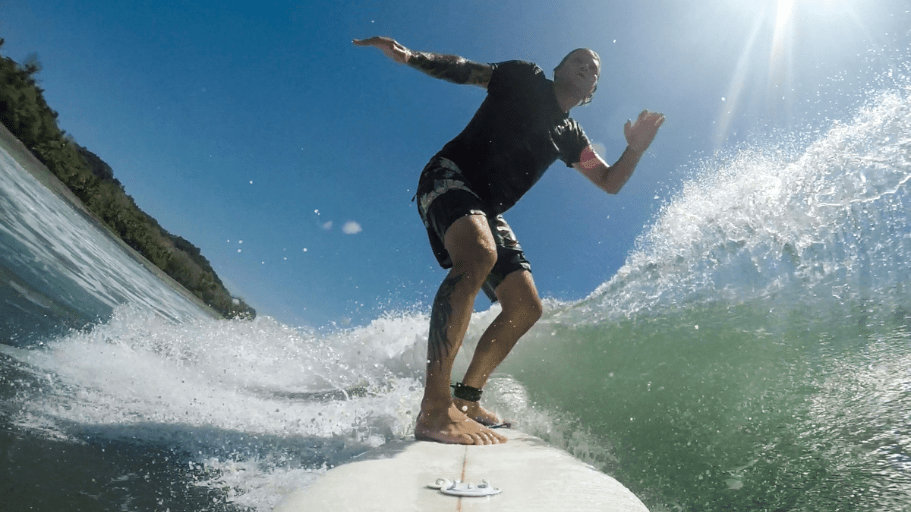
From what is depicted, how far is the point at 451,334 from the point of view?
2104 mm

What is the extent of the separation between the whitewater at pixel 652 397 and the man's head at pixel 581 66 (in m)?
2.02

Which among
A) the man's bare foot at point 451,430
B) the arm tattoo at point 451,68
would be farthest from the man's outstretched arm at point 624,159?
the man's bare foot at point 451,430

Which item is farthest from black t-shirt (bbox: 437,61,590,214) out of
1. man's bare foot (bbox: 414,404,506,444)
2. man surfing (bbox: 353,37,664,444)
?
man's bare foot (bbox: 414,404,506,444)

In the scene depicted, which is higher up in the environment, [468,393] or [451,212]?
[451,212]

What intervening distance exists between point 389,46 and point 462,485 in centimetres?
206

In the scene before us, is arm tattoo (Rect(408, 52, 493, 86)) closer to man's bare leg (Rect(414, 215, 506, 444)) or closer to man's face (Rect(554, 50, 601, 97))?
man's face (Rect(554, 50, 601, 97))

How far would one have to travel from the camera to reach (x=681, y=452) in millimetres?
2492

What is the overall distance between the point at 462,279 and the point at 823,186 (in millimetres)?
3893

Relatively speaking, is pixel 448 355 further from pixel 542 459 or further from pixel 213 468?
pixel 213 468

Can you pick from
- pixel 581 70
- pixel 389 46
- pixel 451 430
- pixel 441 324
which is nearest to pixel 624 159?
pixel 581 70

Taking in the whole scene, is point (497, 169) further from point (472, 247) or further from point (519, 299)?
point (519, 299)

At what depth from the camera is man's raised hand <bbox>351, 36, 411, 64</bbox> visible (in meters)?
2.45

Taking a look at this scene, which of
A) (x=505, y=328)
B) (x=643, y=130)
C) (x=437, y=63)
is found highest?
(x=643, y=130)

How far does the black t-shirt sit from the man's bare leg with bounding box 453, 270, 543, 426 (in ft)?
1.37
